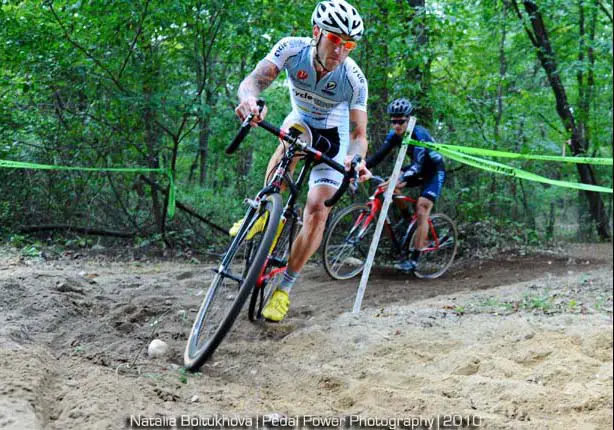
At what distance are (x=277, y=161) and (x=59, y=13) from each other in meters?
5.08

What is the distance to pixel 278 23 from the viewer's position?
806 centimetres

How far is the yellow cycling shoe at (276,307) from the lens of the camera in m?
4.73

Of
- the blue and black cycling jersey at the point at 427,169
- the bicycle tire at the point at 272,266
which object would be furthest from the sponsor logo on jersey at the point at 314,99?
the blue and black cycling jersey at the point at 427,169

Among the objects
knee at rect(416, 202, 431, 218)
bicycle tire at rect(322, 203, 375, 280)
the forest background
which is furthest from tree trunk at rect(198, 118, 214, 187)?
knee at rect(416, 202, 431, 218)

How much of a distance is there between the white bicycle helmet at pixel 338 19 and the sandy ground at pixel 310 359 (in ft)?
6.77

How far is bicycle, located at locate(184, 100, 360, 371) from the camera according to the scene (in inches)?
136

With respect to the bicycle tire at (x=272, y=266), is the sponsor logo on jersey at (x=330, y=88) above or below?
above

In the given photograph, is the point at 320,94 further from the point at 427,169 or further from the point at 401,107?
the point at 427,169

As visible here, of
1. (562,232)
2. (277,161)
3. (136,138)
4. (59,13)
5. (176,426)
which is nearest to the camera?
(176,426)

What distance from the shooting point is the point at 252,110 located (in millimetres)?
3846

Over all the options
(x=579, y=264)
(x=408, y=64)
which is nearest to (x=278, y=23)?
(x=408, y=64)

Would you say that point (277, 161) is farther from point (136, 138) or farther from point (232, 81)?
point (232, 81)

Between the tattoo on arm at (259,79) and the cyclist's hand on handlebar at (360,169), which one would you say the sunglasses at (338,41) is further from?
the cyclist's hand on handlebar at (360,169)

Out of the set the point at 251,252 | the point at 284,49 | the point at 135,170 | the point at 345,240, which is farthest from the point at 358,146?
the point at 135,170
